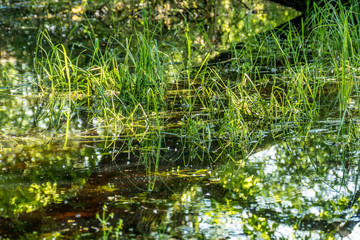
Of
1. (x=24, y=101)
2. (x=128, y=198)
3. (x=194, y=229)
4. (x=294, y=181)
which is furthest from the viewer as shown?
(x=24, y=101)

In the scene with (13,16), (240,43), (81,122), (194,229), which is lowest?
(194,229)

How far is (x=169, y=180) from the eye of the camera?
2.69m

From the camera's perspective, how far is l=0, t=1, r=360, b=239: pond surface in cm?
219

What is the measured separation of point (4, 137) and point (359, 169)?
2143 millimetres

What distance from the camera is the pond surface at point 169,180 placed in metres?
2.19

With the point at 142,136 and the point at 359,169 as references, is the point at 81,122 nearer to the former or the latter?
the point at 142,136

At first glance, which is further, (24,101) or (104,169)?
(24,101)

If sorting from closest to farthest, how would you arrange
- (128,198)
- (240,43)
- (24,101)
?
(128,198), (24,101), (240,43)

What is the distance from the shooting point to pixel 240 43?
22.5 feet

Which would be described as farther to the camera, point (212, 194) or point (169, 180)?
point (169, 180)

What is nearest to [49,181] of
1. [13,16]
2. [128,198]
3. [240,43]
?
[128,198]

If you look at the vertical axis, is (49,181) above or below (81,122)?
below

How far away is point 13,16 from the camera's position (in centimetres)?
1018

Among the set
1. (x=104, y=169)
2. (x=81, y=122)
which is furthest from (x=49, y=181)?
(x=81, y=122)
